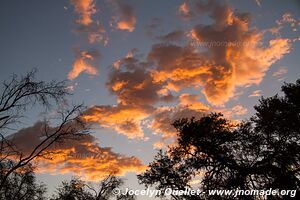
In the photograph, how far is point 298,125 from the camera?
21938mm

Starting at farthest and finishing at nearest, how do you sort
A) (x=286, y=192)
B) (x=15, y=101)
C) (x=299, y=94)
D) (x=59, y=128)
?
(x=299, y=94), (x=286, y=192), (x=59, y=128), (x=15, y=101)

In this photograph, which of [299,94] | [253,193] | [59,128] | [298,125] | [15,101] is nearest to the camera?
[15,101]

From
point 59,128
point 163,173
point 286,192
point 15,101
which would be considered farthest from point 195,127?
point 15,101

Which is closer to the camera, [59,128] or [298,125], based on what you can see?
[59,128]

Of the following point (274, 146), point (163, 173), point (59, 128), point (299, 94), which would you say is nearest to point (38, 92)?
point (59, 128)

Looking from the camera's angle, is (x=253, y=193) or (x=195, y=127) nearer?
(x=253, y=193)

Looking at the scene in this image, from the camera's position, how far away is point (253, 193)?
20172mm

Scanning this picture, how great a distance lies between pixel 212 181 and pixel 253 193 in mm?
3275

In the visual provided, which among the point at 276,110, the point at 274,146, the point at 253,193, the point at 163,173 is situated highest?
the point at 276,110

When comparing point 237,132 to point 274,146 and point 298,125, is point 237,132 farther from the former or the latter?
Answer: point 298,125

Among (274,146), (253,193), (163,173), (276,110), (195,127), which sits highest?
(276,110)

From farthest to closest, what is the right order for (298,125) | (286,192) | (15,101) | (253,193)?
(298,125) → (253,193) → (286,192) → (15,101)

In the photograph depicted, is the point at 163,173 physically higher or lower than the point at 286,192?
higher

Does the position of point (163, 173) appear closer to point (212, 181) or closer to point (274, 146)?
point (212, 181)
